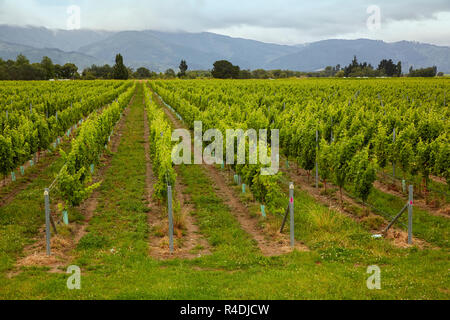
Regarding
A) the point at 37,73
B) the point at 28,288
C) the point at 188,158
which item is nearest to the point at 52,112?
the point at 188,158

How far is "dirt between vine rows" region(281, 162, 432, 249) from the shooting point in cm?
1001

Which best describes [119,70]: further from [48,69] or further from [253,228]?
[253,228]

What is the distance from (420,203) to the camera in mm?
13188

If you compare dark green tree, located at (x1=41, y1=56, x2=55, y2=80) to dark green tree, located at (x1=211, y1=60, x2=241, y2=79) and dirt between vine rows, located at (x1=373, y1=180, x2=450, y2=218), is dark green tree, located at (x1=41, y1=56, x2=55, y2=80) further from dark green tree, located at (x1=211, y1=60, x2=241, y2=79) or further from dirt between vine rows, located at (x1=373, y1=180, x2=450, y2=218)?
dirt between vine rows, located at (x1=373, y1=180, x2=450, y2=218)

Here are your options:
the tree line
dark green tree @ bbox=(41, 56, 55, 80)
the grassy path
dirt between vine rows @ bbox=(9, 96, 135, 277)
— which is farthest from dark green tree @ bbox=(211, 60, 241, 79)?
the grassy path

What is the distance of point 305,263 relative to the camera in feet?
28.6

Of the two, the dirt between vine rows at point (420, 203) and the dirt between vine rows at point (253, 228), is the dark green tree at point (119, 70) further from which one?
the dirt between vine rows at point (420, 203)

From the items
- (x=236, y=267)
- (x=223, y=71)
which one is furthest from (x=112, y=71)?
(x=236, y=267)

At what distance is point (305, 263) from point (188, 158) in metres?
11.9

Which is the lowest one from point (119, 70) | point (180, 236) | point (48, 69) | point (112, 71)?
point (180, 236)

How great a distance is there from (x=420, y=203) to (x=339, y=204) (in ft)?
9.37

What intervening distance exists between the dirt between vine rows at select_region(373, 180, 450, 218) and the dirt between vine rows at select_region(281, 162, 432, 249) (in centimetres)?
192

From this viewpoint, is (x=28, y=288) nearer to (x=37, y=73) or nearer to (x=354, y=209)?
(x=354, y=209)

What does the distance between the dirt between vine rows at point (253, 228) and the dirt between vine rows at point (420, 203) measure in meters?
5.38
